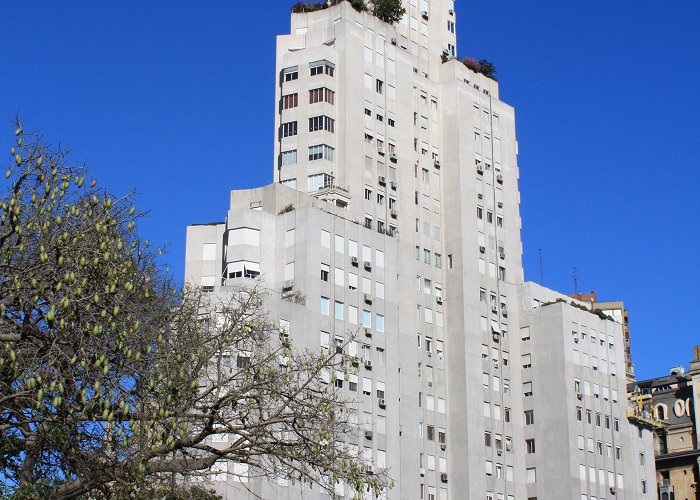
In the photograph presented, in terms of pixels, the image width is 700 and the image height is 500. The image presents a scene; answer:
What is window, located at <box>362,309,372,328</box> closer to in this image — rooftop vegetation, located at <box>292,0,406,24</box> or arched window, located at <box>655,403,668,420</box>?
rooftop vegetation, located at <box>292,0,406,24</box>

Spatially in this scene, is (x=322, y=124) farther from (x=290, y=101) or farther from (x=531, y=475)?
(x=531, y=475)

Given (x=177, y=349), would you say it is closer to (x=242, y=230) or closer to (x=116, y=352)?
(x=116, y=352)

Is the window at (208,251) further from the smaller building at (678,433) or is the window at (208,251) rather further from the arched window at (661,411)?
the arched window at (661,411)

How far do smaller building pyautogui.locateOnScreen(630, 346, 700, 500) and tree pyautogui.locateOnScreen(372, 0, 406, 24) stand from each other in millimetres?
51154

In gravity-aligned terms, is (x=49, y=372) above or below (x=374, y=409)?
below

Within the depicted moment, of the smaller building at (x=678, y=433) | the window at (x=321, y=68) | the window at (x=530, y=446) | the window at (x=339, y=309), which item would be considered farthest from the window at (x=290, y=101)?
the smaller building at (x=678, y=433)

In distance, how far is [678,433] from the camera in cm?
13200

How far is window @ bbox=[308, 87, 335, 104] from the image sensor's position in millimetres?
94875

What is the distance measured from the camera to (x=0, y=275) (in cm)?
2742

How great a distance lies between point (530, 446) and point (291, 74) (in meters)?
39.0

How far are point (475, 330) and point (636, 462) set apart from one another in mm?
22697

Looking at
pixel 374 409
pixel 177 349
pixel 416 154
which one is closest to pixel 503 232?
pixel 416 154

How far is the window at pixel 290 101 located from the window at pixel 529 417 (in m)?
34.5

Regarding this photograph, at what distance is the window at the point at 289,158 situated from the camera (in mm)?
94312
